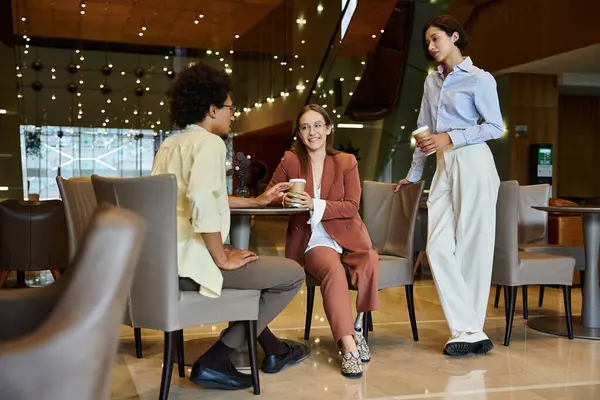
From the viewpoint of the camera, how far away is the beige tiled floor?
305cm

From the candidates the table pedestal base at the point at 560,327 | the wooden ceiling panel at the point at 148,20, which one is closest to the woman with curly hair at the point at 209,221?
the table pedestal base at the point at 560,327

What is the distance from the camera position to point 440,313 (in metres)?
5.18

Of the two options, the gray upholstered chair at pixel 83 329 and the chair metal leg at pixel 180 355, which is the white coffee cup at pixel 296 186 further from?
the gray upholstered chair at pixel 83 329

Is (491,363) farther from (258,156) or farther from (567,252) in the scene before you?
(258,156)

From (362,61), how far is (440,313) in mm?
5128

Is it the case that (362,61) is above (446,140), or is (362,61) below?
above

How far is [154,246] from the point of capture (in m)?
2.57

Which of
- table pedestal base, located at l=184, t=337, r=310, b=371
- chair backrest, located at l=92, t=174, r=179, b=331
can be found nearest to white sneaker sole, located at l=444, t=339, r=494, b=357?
table pedestal base, located at l=184, t=337, r=310, b=371

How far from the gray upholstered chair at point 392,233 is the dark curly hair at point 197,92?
1306mm

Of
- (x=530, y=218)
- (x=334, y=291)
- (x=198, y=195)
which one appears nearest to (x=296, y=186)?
(x=334, y=291)

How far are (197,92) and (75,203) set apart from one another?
115 centimetres

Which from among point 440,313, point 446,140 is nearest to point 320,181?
point 446,140

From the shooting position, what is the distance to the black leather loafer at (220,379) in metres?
3.06

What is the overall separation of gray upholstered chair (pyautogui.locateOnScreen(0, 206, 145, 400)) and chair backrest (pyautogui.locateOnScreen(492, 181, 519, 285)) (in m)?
3.25
